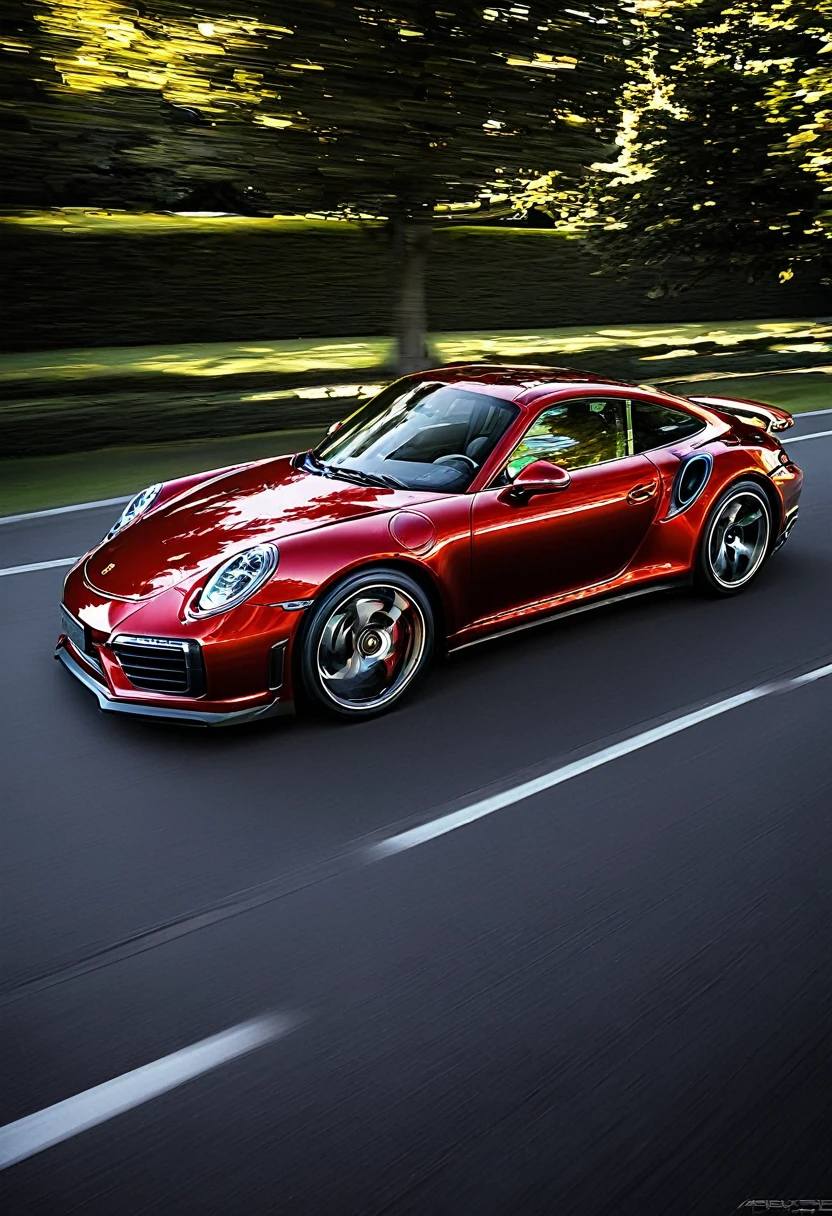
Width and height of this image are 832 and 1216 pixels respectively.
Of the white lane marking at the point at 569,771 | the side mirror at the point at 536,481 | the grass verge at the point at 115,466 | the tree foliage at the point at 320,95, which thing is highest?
the tree foliage at the point at 320,95

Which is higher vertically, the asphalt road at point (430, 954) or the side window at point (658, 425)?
the side window at point (658, 425)

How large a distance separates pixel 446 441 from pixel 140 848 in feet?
8.90

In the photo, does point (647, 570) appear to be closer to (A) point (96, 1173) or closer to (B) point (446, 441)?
(B) point (446, 441)

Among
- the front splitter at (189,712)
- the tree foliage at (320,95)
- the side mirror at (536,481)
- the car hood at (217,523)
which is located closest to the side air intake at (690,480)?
the side mirror at (536,481)

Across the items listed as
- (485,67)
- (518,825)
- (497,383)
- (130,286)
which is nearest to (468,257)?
(130,286)

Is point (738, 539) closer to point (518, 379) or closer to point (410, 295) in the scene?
point (518, 379)

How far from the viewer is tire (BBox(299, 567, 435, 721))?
4.93 m

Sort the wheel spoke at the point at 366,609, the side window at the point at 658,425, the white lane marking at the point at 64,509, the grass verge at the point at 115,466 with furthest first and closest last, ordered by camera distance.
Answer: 1. the grass verge at the point at 115,466
2. the white lane marking at the point at 64,509
3. the side window at the point at 658,425
4. the wheel spoke at the point at 366,609

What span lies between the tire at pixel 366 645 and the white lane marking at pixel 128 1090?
2.01 meters

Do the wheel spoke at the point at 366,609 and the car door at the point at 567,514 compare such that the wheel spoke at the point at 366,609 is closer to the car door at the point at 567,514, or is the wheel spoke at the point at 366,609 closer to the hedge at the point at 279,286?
the car door at the point at 567,514

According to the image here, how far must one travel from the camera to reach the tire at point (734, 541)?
6531mm

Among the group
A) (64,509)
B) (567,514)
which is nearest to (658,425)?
(567,514)

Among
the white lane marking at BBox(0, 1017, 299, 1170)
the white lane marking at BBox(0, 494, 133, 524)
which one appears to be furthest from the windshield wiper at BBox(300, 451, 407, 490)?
the white lane marking at BBox(0, 494, 133, 524)

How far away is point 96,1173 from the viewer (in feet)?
8.64
